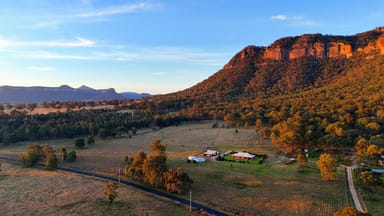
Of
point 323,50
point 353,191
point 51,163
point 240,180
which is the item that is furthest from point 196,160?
point 323,50

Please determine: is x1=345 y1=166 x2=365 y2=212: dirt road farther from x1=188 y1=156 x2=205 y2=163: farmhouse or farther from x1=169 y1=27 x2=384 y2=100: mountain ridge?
x1=169 y1=27 x2=384 y2=100: mountain ridge

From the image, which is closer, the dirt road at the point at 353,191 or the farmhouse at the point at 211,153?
the dirt road at the point at 353,191

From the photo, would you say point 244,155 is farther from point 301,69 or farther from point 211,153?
point 301,69

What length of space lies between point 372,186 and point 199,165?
Result: 2922 cm

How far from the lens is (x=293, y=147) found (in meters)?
64.0

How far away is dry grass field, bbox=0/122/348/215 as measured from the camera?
36594 millimetres

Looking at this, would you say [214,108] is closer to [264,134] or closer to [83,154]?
[264,134]

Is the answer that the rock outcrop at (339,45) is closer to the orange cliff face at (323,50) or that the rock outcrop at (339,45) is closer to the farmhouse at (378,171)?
the orange cliff face at (323,50)

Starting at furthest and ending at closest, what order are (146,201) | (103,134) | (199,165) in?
(103,134), (199,165), (146,201)

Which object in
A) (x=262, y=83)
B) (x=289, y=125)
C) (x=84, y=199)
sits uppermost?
(x=262, y=83)

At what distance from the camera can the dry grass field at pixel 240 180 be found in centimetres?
3659

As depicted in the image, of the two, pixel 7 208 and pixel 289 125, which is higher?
pixel 289 125

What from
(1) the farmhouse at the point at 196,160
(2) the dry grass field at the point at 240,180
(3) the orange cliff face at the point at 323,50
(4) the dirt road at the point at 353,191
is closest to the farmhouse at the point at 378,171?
(4) the dirt road at the point at 353,191

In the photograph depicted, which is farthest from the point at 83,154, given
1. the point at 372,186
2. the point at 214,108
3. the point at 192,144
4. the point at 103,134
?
the point at 214,108
